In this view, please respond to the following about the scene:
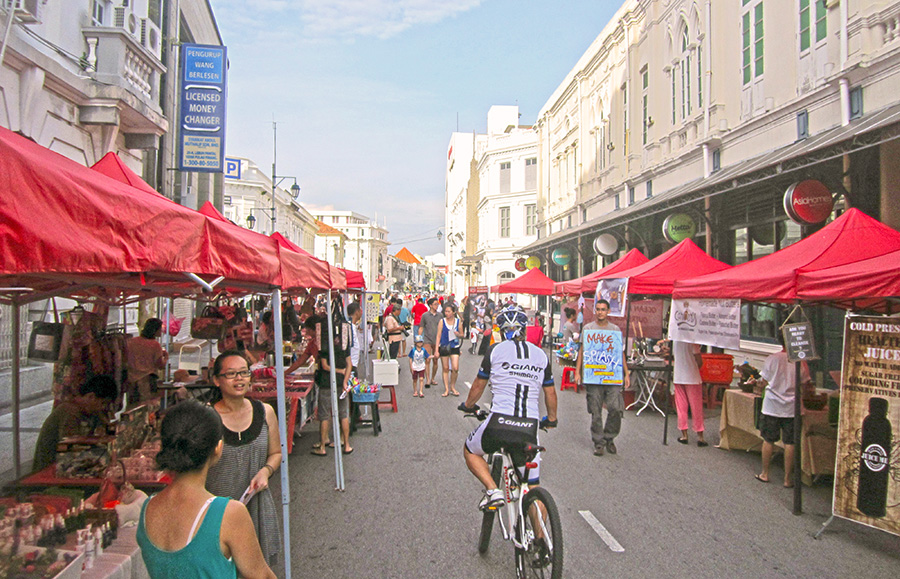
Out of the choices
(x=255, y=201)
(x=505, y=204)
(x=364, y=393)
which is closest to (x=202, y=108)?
(x=364, y=393)

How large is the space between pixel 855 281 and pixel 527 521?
3704mm

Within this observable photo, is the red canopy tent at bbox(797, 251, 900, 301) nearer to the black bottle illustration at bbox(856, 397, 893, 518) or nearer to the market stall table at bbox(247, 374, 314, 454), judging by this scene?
the black bottle illustration at bbox(856, 397, 893, 518)

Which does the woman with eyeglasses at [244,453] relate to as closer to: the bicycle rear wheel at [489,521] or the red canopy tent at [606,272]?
the bicycle rear wheel at [489,521]

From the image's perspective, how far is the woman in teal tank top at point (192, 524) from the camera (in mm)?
2121

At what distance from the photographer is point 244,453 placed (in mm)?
3404

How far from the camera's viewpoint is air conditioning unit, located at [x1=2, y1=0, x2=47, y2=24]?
26.0 ft

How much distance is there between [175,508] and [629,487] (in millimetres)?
5273

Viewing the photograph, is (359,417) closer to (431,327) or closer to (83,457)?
(431,327)

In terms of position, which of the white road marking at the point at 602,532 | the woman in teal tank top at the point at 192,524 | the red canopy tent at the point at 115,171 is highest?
the red canopy tent at the point at 115,171

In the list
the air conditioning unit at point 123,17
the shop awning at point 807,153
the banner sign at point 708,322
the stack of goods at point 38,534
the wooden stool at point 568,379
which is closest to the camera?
the stack of goods at point 38,534

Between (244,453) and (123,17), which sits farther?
(123,17)

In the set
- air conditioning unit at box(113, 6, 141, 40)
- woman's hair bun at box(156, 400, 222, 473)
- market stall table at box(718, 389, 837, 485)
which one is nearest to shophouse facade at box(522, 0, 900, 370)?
market stall table at box(718, 389, 837, 485)

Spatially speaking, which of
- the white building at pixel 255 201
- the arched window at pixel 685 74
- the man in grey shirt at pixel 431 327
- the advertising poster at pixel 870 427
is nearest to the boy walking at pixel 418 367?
the man in grey shirt at pixel 431 327

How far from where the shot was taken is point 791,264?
6.62m
